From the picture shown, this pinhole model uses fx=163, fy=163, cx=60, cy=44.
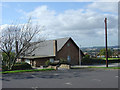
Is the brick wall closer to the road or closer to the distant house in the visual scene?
the distant house

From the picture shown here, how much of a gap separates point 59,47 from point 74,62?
231 inches

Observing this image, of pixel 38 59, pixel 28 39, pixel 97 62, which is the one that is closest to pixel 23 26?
pixel 28 39

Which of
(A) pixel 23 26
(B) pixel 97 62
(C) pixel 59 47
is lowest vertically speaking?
(B) pixel 97 62

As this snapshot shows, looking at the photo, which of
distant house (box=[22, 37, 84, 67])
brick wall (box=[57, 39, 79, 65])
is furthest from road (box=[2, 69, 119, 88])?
brick wall (box=[57, 39, 79, 65])

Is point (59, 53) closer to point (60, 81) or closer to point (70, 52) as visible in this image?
point (70, 52)

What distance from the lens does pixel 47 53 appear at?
41.0m

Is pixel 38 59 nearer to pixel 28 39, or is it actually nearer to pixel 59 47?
pixel 59 47

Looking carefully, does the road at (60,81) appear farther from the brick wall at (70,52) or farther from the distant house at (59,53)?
the brick wall at (70,52)

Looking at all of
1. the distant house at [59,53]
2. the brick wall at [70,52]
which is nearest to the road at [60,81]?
the distant house at [59,53]

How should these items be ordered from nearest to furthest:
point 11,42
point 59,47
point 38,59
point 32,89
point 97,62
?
1. point 32,89
2. point 11,42
3. point 38,59
4. point 59,47
5. point 97,62

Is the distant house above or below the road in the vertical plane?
above

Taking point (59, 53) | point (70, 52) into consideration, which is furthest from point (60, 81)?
point (70, 52)

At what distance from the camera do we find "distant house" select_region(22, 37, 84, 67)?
36966mm

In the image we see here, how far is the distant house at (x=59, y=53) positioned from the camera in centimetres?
3697
